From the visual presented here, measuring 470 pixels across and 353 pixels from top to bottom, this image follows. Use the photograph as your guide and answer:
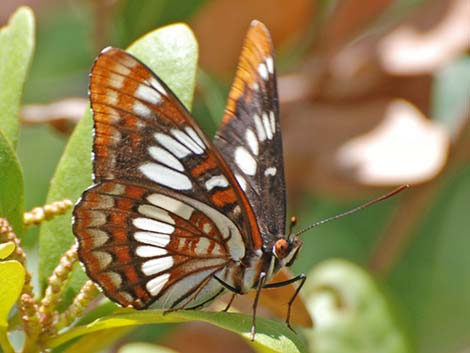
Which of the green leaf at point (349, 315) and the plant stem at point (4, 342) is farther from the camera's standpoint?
the green leaf at point (349, 315)

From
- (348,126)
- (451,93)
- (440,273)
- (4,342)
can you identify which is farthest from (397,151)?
(4,342)

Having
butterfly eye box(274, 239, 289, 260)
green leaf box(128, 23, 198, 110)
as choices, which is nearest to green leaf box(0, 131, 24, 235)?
green leaf box(128, 23, 198, 110)

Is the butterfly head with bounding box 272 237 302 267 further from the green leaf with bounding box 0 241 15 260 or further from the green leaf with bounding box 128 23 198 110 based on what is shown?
the green leaf with bounding box 0 241 15 260

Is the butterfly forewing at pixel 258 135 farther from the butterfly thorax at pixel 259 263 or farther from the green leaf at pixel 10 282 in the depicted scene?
the green leaf at pixel 10 282

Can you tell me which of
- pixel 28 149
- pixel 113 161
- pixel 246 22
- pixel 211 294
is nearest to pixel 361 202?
pixel 246 22

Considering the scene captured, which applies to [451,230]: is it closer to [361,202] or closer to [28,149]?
[361,202]

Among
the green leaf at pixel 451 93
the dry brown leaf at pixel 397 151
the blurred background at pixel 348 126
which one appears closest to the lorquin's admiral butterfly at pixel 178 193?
the blurred background at pixel 348 126
